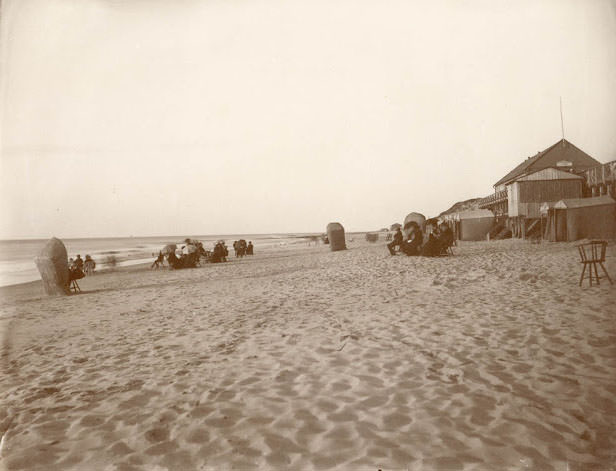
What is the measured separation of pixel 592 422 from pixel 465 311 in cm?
373

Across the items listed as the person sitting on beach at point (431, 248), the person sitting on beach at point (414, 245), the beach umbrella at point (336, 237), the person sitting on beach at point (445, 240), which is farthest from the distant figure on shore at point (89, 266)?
the person sitting on beach at point (445, 240)

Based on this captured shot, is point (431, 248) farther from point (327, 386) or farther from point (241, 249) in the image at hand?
point (241, 249)

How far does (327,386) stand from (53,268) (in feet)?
37.3

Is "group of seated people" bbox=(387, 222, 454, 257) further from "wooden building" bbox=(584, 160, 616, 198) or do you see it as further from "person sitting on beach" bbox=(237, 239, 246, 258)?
"person sitting on beach" bbox=(237, 239, 246, 258)

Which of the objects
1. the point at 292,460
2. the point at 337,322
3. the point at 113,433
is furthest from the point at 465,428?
the point at 337,322

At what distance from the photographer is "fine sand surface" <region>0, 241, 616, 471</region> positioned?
2.93 metres

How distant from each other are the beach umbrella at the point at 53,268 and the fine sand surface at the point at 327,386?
15.2 feet

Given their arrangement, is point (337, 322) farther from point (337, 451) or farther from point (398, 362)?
point (337, 451)

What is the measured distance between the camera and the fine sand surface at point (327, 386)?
2.93m

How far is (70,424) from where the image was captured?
353 cm

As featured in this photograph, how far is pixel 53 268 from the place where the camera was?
12.5m

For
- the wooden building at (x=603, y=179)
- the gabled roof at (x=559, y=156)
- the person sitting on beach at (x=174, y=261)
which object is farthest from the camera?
the gabled roof at (x=559, y=156)

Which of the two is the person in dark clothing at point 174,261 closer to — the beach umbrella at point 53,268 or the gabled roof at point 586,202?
the beach umbrella at point 53,268

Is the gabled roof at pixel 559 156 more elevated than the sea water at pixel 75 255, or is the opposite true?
the gabled roof at pixel 559 156
